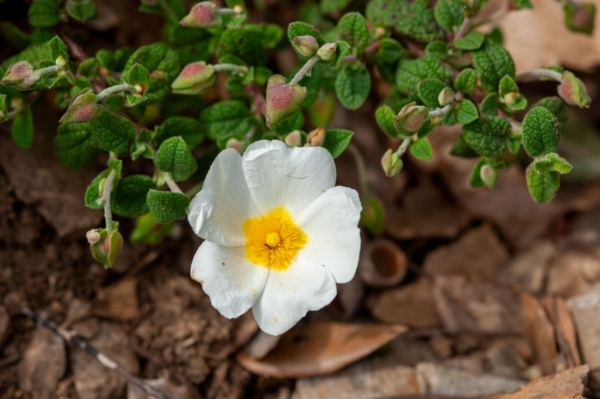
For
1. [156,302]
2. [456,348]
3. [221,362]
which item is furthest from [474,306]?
[156,302]

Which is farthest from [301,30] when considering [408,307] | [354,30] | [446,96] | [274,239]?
[408,307]

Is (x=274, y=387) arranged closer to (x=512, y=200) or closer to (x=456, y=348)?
(x=456, y=348)

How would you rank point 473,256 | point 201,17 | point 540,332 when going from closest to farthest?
1. point 201,17
2. point 540,332
3. point 473,256

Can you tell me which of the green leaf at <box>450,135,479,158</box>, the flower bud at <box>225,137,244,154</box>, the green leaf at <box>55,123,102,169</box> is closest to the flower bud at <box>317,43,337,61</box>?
the flower bud at <box>225,137,244,154</box>

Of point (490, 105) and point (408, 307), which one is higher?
point (490, 105)

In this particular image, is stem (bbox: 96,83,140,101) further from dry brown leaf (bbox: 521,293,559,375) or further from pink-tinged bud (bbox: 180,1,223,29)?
dry brown leaf (bbox: 521,293,559,375)

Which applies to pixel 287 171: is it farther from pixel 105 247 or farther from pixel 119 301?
pixel 119 301

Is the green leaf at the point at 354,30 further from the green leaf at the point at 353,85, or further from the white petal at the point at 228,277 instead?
the white petal at the point at 228,277

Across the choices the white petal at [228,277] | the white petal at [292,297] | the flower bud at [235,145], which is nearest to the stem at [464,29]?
the flower bud at [235,145]
